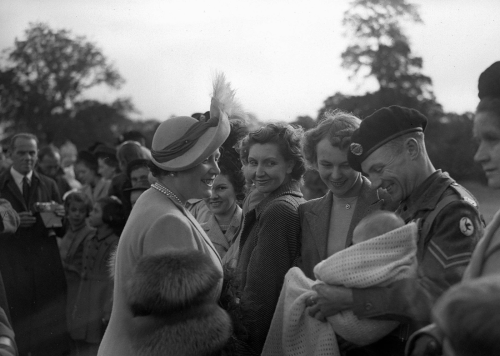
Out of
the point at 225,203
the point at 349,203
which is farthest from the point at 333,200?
the point at 225,203

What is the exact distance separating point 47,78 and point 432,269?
46.3 feet

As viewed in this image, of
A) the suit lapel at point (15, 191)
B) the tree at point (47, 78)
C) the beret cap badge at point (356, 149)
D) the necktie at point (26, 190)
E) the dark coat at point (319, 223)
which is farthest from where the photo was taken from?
the tree at point (47, 78)

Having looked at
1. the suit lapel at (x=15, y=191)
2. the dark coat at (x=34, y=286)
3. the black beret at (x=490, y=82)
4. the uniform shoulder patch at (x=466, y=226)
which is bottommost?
A: the dark coat at (x=34, y=286)

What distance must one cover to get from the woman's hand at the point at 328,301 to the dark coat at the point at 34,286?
15.3 ft

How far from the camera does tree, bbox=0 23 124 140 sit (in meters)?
13.4

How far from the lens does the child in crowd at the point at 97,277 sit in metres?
6.43

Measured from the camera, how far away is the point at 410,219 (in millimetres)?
2836

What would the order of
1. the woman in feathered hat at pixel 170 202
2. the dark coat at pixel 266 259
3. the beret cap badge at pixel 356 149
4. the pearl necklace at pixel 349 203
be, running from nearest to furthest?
the woman in feathered hat at pixel 170 202
the beret cap badge at pixel 356 149
the dark coat at pixel 266 259
the pearl necklace at pixel 349 203

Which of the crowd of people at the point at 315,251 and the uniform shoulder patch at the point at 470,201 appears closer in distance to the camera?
the crowd of people at the point at 315,251

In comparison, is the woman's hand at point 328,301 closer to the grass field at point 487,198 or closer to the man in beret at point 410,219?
the man in beret at point 410,219

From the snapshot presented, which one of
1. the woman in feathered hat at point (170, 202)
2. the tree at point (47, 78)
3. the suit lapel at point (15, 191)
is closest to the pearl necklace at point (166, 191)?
the woman in feathered hat at point (170, 202)

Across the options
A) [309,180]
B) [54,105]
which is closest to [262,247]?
[309,180]

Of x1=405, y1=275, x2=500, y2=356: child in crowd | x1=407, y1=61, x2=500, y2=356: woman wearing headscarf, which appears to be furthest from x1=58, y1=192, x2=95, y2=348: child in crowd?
x1=405, y1=275, x2=500, y2=356: child in crowd

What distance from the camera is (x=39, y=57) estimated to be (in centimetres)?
1359
